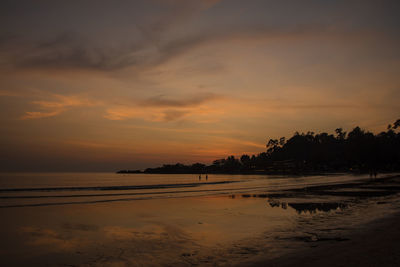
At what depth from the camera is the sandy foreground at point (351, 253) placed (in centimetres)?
855

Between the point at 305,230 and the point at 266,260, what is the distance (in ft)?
17.7

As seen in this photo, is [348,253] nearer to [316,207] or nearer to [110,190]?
[316,207]

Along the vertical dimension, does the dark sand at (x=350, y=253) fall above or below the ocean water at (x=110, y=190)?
above

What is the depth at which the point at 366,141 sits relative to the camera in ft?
291

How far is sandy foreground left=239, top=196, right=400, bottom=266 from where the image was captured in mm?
8555

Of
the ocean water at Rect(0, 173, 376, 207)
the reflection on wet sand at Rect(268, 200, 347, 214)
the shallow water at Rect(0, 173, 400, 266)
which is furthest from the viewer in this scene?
the ocean water at Rect(0, 173, 376, 207)

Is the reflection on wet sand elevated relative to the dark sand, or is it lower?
lower

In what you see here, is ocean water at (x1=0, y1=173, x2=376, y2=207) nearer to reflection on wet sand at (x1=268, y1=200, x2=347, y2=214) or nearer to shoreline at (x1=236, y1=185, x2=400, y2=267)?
reflection on wet sand at (x1=268, y1=200, x2=347, y2=214)

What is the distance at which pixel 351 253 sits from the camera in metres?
9.47

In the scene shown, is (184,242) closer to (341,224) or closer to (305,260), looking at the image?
(305,260)

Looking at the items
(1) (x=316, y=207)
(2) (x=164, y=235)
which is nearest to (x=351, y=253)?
(2) (x=164, y=235)

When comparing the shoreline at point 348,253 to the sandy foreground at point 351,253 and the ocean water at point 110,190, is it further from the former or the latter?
the ocean water at point 110,190

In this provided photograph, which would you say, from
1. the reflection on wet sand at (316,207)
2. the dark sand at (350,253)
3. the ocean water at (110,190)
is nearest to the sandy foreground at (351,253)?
the dark sand at (350,253)

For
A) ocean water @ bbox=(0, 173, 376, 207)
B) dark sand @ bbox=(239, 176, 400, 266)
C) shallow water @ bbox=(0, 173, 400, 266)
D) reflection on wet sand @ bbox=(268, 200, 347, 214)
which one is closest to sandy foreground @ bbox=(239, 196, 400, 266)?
dark sand @ bbox=(239, 176, 400, 266)
